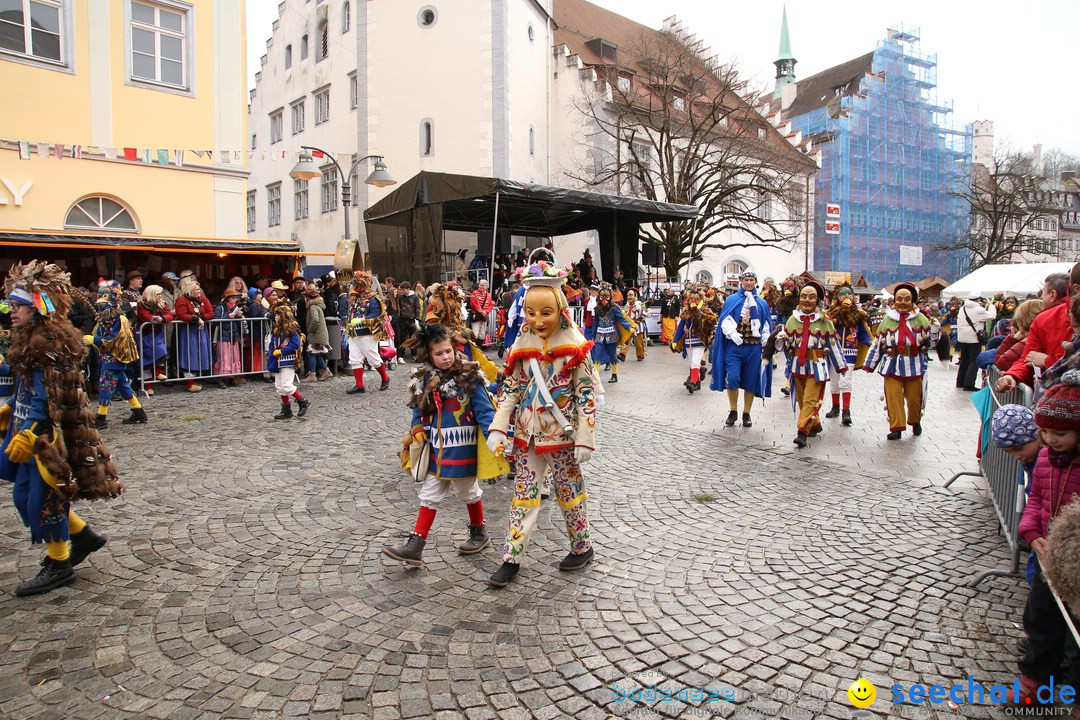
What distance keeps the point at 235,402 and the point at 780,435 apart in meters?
Result: 7.99

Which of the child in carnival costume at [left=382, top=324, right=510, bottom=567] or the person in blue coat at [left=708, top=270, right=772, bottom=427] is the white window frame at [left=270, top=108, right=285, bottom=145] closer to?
the person in blue coat at [left=708, top=270, right=772, bottom=427]

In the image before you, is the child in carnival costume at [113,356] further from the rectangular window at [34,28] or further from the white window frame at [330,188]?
the white window frame at [330,188]

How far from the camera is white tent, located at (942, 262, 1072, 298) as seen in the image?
2723cm

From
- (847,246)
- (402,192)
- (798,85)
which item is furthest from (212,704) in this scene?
(798,85)

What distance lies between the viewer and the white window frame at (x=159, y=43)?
1691 cm

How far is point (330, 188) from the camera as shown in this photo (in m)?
33.8

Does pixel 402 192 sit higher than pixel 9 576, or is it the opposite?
pixel 402 192

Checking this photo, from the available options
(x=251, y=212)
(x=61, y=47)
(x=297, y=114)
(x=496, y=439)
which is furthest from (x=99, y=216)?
(x=251, y=212)

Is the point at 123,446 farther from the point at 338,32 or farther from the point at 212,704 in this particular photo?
the point at 338,32

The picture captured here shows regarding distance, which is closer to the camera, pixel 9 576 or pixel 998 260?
pixel 9 576

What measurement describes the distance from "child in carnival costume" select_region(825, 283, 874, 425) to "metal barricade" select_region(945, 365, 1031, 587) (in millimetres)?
3401

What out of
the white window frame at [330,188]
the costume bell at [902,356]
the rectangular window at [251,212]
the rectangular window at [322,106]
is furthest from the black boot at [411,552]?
the rectangular window at [251,212]

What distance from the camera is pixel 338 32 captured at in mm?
32250

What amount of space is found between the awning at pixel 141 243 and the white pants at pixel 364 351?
4.72m
